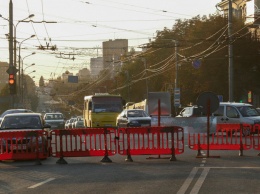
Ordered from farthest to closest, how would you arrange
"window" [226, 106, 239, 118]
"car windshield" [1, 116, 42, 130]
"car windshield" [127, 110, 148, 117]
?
"car windshield" [127, 110, 148, 117], "window" [226, 106, 239, 118], "car windshield" [1, 116, 42, 130]

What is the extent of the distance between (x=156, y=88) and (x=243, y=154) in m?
78.4

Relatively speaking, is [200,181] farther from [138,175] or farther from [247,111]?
[247,111]

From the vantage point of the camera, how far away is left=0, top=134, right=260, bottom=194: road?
1393cm

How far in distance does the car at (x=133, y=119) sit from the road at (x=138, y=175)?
79.1 ft

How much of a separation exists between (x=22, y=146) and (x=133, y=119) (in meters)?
25.8

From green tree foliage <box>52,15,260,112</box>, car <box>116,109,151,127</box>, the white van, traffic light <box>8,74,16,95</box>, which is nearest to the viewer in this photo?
the white van

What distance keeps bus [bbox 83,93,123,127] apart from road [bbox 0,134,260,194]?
30111 millimetres

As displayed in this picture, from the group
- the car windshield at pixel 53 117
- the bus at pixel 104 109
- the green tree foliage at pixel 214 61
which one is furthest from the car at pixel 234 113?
the green tree foliage at pixel 214 61

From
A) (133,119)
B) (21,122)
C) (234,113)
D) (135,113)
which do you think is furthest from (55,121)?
(21,122)

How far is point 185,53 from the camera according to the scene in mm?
77562

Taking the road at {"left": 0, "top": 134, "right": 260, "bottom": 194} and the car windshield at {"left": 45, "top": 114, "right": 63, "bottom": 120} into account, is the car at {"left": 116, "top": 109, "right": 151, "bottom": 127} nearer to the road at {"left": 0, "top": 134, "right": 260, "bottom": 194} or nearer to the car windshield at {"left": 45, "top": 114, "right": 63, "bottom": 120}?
the car windshield at {"left": 45, "top": 114, "right": 63, "bottom": 120}

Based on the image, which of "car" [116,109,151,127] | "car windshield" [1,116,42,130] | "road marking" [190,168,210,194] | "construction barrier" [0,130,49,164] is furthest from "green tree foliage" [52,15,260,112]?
"road marking" [190,168,210,194]

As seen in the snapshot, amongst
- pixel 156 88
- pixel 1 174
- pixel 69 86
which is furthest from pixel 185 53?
pixel 69 86

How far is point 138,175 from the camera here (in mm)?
16703
